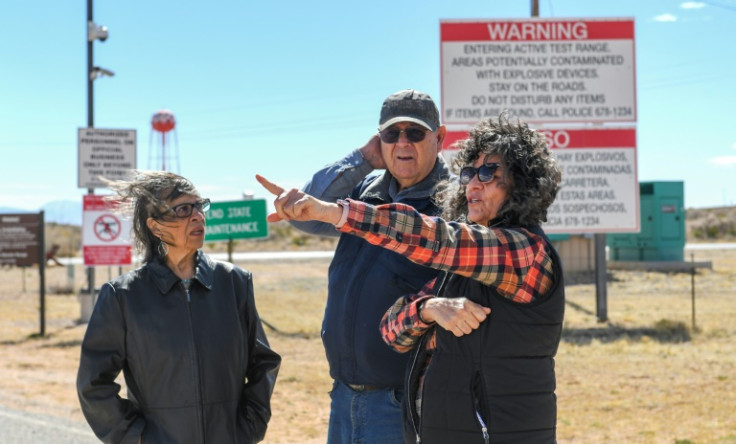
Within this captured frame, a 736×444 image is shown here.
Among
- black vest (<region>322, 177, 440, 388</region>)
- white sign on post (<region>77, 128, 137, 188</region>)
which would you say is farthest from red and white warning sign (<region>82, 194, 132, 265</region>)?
black vest (<region>322, 177, 440, 388</region>)

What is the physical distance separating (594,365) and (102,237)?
8111 millimetres

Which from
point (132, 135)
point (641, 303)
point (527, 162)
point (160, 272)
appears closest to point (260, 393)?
point (160, 272)

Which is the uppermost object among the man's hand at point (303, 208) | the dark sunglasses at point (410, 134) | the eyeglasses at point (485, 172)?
the dark sunglasses at point (410, 134)

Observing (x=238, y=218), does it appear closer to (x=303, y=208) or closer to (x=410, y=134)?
(x=410, y=134)

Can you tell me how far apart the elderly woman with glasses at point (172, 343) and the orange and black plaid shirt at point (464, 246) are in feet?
3.64

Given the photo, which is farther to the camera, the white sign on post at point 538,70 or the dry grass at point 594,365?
the white sign on post at point 538,70

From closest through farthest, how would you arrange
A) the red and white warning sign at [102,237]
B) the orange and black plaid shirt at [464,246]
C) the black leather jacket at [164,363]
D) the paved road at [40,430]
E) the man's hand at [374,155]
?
the orange and black plaid shirt at [464,246] < the black leather jacket at [164,363] < the man's hand at [374,155] < the paved road at [40,430] < the red and white warning sign at [102,237]

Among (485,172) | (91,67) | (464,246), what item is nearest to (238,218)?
(91,67)

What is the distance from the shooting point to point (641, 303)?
16.6m

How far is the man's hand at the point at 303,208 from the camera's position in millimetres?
2061

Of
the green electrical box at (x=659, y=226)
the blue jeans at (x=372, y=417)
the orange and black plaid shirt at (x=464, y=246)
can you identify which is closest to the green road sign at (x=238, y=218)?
the blue jeans at (x=372, y=417)

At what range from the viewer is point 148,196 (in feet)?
9.88

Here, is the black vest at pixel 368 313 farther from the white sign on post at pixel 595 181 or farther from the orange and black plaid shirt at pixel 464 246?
the white sign on post at pixel 595 181

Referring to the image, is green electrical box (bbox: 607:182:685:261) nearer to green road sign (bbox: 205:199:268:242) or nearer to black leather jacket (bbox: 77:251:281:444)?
green road sign (bbox: 205:199:268:242)
